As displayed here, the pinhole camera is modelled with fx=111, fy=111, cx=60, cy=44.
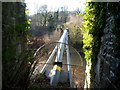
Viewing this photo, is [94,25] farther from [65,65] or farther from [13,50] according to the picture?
[65,65]

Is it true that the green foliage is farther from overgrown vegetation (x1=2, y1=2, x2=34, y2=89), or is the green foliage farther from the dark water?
overgrown vegetation (x1=2, y1=2, x2=34, y2=89)

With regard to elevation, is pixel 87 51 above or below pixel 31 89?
above

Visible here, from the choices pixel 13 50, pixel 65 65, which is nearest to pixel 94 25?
pixel 13 50

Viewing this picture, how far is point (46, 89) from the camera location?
8.10ft

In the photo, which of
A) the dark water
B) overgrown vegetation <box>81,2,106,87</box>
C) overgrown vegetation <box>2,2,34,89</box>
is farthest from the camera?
the dark water

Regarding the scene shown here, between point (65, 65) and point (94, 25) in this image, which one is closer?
point (94, 25)

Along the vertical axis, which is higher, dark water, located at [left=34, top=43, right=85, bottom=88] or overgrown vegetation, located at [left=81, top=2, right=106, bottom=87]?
overgrown vegetation, located at [left=81, top=2, right=106, bottom=87]

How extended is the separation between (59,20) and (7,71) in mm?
14791

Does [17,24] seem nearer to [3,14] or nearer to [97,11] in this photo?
[3,14]

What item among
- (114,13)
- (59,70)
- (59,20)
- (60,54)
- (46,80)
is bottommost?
(46,80)

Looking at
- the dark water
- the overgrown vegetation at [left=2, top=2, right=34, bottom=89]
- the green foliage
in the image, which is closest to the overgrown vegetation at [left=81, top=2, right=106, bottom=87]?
the green foliage

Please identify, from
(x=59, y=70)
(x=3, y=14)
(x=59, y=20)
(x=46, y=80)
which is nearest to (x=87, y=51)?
(x=59, y=70)

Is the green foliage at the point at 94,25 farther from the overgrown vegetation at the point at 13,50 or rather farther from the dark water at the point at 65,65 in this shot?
the overgrown vegetation at the point at 13,50

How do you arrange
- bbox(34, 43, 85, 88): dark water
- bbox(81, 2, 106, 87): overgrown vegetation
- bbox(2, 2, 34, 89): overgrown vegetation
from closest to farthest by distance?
bbox(2, 2, 34, 89): overgrown vegetation, bbox(81, 2, 106, 87): overgrown vegetation, bbox(34, 43, 85, 88): dark water
